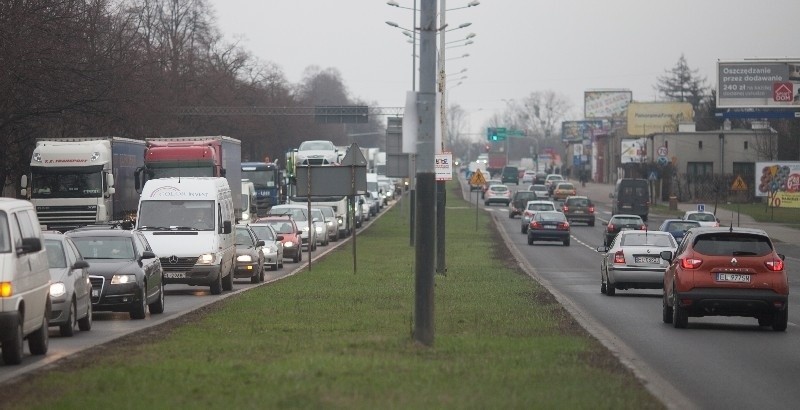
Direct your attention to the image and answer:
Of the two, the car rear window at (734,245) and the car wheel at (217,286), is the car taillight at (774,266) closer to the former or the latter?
the car rear window at (734,245)

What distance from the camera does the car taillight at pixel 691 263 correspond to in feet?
68.0

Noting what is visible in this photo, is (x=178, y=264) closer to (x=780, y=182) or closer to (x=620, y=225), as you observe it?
(x=620, y=225)

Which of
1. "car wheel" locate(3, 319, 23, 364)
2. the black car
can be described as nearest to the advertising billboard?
the black car

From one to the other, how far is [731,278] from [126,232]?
984 centimetres

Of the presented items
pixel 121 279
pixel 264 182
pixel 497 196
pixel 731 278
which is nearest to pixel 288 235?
pixel 121 279

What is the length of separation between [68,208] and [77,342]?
26.7 m

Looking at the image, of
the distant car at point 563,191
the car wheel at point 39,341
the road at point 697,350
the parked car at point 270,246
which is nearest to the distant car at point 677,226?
the parked car at point 270,246

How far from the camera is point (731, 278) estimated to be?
810 inches

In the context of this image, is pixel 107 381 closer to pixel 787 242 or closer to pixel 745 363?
pixel 745 363

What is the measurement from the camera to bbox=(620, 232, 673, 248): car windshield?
30.3 metres

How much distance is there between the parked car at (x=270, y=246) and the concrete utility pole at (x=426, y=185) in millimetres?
27401

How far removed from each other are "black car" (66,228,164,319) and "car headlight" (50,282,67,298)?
361 centimetres

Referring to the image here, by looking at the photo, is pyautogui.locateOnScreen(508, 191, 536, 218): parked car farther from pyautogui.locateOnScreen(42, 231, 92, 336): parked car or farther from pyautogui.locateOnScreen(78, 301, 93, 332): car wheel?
pyautogui.locateOnScreen(42, 231, 92, 336): parked car

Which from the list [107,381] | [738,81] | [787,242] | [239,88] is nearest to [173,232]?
[107,381]
